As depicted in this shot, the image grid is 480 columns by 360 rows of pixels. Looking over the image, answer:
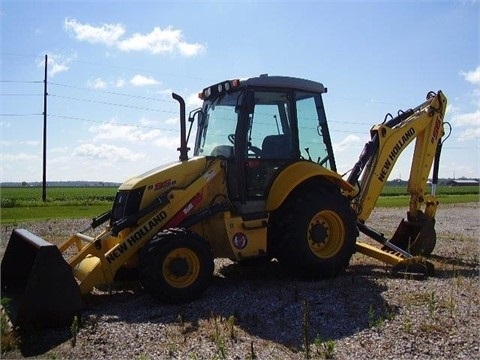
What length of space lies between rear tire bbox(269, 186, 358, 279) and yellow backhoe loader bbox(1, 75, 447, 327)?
0.02 metres

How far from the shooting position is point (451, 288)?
7059mm

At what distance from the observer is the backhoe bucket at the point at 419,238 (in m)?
10.1

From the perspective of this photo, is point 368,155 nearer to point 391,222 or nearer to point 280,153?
point 280,153

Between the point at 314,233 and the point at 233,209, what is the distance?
1.31 meters

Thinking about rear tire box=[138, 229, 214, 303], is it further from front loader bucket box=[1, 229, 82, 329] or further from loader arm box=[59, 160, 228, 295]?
front loader bucket box=[1, 229, 82, 329]

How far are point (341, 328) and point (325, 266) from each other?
Result: 7.26 ft

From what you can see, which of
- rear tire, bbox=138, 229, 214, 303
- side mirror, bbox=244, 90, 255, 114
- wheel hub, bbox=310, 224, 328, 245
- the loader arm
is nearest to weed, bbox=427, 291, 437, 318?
wheel hub, bbox=310, 224, 328, 245

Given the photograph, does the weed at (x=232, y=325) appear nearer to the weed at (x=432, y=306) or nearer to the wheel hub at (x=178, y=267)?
the wheel hub at (x=178, y=267)

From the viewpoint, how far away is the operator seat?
8.05m

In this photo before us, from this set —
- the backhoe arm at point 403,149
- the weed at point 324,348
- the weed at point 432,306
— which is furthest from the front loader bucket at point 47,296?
the backhoe arm at point 403,149

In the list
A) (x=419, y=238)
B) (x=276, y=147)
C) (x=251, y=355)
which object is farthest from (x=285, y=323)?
(x=419, y=238)

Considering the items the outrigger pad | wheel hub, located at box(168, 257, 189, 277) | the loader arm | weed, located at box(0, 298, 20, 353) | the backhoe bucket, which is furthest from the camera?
the backhoe bucket

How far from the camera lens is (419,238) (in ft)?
33.3

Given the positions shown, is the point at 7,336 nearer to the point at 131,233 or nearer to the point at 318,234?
the point at 131,233
